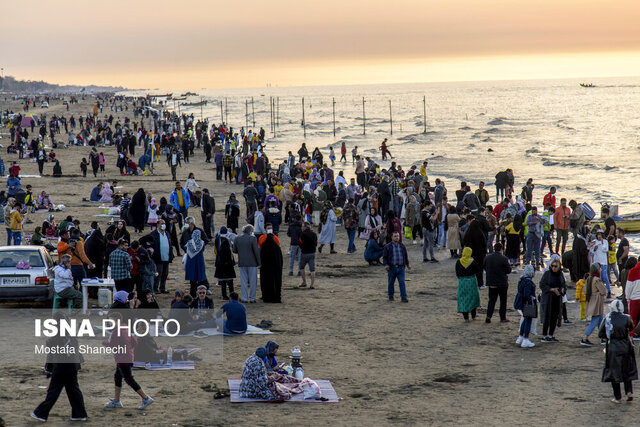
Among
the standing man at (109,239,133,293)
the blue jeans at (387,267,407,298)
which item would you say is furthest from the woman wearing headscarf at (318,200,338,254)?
the standing man at (109,239,133,293)

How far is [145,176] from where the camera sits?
39156 mm

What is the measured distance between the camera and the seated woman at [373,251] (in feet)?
65.7

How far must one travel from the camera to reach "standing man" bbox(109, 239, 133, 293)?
14.2m

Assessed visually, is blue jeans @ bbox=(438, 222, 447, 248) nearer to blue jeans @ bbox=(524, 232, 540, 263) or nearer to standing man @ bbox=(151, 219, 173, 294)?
blue jeans @ bbox=(524, 232, 540, 263)

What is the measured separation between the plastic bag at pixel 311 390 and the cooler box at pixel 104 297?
17.9 ft

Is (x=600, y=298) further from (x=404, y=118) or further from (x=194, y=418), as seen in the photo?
(x=404, y=118)

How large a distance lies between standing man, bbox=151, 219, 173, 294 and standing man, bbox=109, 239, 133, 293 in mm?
1501

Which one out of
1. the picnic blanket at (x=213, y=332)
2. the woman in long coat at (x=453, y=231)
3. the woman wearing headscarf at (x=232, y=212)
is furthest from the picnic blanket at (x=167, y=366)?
the woman in long coat at (x=453, y=231)

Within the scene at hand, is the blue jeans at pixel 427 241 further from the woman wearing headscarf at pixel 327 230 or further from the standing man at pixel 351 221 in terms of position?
the woman wearing headscarf at pixel 327 230

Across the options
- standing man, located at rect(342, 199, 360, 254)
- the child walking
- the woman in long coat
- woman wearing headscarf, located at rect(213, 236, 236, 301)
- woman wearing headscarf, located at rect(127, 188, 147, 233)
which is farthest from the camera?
woman wearing headscarf, located at rect(127, 188, 147, 233)

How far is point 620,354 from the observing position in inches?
403

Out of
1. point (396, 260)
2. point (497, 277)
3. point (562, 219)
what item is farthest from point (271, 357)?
point (562, 219)

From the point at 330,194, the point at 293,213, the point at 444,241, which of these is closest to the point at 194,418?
the point at 293,213

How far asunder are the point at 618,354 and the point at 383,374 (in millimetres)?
3293
